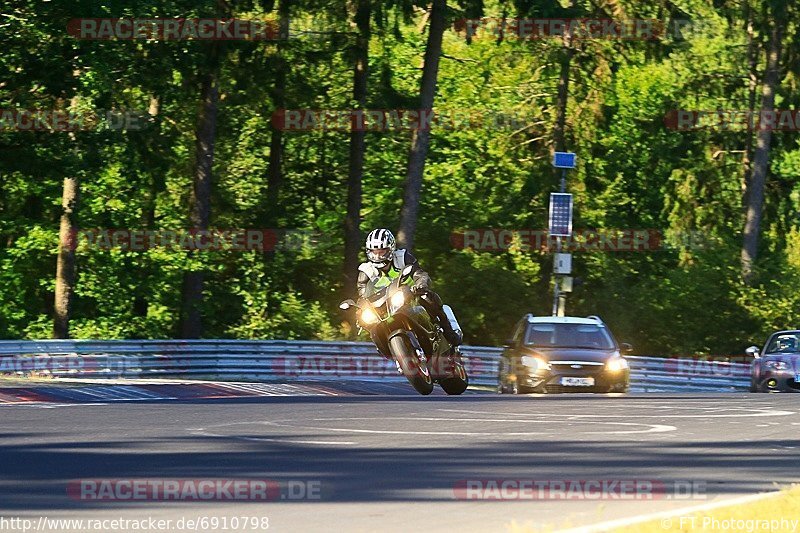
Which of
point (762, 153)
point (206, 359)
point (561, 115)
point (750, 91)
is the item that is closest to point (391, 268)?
point (206, 359)

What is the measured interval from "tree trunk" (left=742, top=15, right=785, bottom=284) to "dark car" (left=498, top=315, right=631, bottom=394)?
22.0m

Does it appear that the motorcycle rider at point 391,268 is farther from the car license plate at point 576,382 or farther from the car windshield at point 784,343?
the car windshield at point 784,343

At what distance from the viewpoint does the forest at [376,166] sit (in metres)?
36.0

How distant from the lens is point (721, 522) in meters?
10.2

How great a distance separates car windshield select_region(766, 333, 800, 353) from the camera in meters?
33.6

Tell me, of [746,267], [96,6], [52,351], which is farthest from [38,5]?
[746,267]

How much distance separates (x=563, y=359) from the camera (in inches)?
1077

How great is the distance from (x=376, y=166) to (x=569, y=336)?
25.9 metres

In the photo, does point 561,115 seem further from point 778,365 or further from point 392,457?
point 392,457

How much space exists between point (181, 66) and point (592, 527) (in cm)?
2817

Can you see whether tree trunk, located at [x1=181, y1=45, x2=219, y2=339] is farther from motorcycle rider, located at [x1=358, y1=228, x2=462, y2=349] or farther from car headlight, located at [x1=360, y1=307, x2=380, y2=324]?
car headlight, located at [x1=360, y1=307, x2=380, y2=324]

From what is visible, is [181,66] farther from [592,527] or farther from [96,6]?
[592,527]

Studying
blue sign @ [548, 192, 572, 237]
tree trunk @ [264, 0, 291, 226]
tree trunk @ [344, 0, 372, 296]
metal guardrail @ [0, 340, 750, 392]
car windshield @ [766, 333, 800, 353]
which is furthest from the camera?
tree trunk @ [344, 0, 372, 296]

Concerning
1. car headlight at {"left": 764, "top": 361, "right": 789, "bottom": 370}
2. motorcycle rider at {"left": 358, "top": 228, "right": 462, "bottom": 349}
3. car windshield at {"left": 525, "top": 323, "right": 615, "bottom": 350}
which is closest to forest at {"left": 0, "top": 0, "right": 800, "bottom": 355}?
car headlight at {"left": 764, "top": 361, "right": 789, "bottom": 370}
